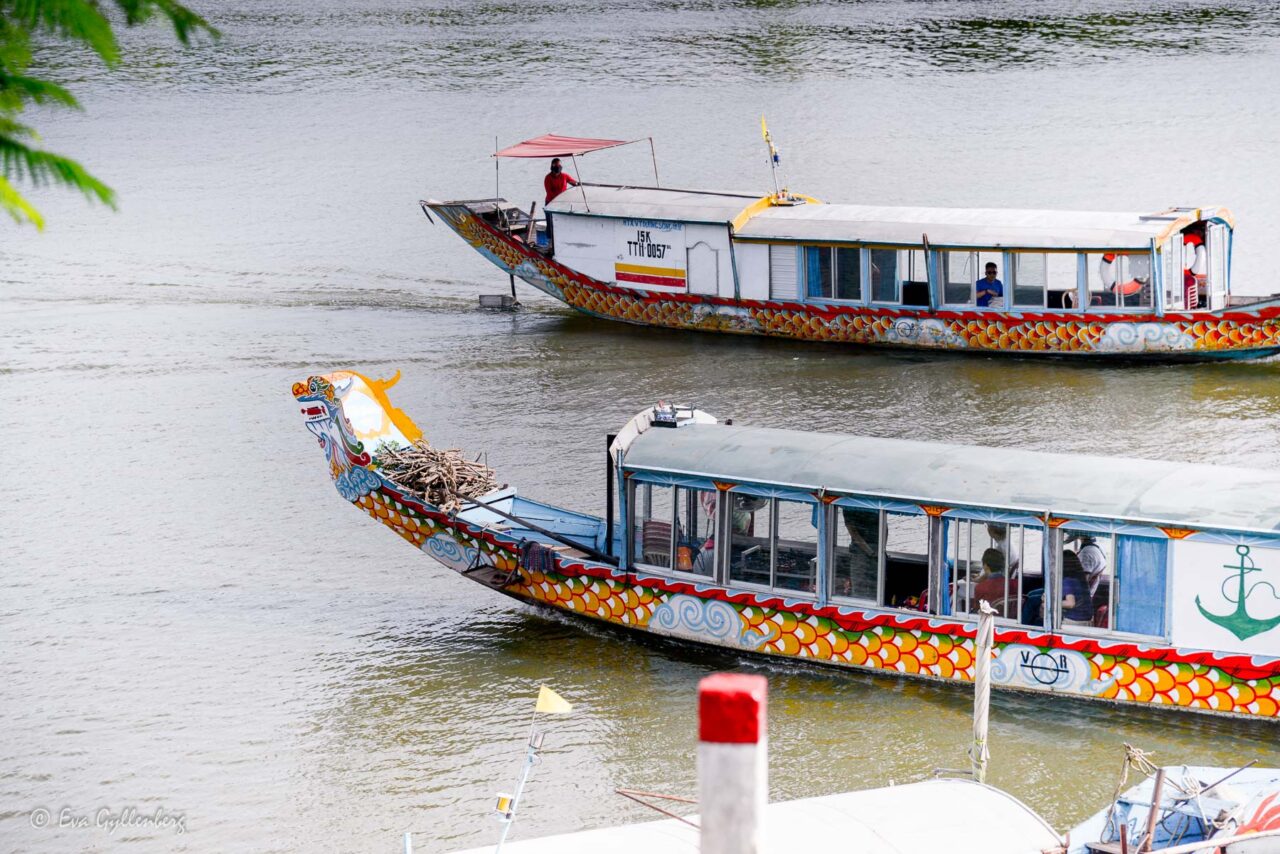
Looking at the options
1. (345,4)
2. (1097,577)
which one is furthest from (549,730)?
(345,4)

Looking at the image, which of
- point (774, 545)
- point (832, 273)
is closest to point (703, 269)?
point (832, 273)

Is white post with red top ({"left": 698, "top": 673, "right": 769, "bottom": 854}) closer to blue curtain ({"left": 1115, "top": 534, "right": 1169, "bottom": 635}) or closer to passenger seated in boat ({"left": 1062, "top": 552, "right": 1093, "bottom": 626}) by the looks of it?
blue curtain ({"left": 1115, "top": 534, "right": 1169, "bottom": 635})

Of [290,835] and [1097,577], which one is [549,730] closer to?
[290,835]

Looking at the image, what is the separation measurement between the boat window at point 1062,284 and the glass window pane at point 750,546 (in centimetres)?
1219

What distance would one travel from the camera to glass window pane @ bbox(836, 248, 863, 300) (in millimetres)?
27953

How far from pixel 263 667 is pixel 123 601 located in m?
2.64

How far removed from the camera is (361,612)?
18531mm

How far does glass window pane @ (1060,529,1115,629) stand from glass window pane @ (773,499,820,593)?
2.32 meters

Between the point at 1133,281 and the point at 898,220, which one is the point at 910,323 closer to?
the point at 898,220

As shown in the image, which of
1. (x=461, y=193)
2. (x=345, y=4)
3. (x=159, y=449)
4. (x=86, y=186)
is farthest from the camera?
(x=345, y=4)

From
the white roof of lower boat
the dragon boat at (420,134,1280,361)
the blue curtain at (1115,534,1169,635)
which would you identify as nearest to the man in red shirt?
the dragon boat at (420,134,1280,361)

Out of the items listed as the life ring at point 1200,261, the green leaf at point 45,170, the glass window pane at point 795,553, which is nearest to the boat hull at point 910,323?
the life ring at point 1200,261

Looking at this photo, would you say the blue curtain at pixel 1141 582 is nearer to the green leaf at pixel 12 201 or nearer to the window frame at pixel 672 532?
the window frame at pixel 672 532

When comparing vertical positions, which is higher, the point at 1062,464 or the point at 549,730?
the point at 1062,464
